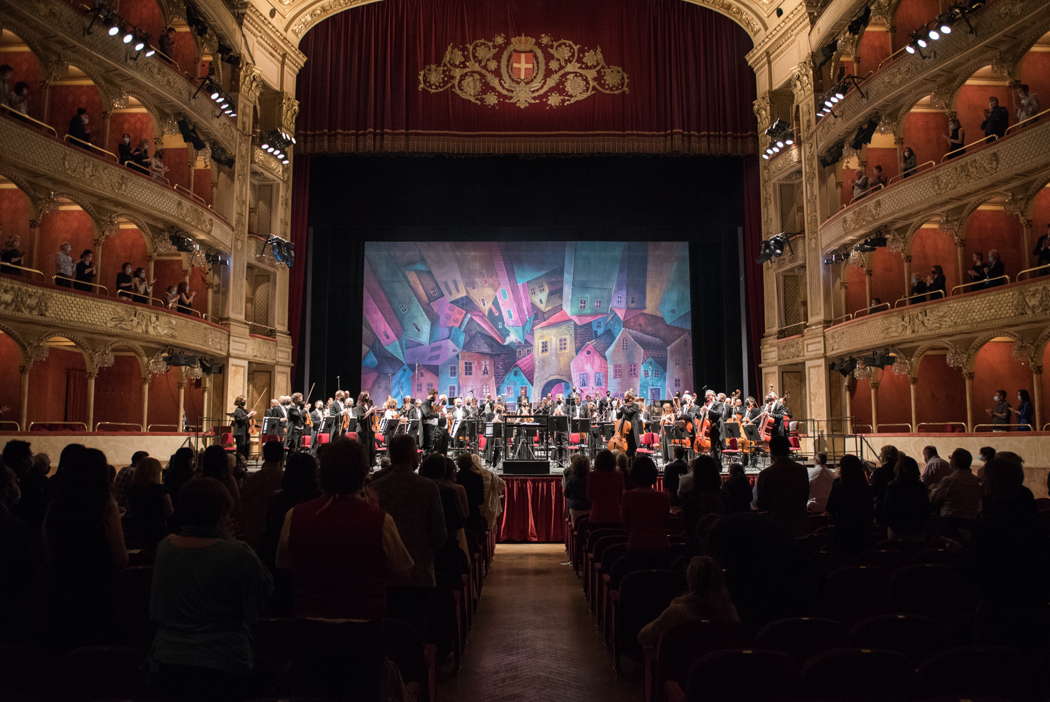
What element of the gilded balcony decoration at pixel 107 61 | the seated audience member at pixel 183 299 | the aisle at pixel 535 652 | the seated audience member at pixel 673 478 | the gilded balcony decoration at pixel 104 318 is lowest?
the aisle at pixel 535 652

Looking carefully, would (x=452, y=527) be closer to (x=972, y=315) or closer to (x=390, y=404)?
(x=390, y=404)

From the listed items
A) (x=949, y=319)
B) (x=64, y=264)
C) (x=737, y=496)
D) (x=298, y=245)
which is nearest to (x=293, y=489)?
(x=737, y=496)

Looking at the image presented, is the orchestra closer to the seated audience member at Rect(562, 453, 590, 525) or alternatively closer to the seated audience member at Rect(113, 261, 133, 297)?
the seated audience member at Rect(113, 261, 133, 297)

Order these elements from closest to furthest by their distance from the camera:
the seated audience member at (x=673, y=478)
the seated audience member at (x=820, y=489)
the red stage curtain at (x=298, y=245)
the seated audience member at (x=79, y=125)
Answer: the seated audience member at (x=673, y=478), the seated audience member at (x=820, y=489), the seated audience member at (x=79, y=125), the red stage curtain at (x=298, y=245)

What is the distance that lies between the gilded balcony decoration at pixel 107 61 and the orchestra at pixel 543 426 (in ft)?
22.0

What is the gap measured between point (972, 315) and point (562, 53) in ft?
40.3

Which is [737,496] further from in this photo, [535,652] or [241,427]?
[241,427]

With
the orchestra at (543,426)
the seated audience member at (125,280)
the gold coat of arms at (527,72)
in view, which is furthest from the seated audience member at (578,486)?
the gold coat of arms at (527,72)

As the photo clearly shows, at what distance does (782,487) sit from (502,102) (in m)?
18.1

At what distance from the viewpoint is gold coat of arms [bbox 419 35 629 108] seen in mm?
Answer: 21328

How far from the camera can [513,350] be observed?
22656mm

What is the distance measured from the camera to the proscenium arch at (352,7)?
68.3ft

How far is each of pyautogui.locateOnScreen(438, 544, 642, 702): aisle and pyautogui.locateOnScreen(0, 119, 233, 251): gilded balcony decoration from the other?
10855mm

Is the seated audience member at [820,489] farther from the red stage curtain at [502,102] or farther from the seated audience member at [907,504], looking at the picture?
the red stage curtain at [502,102]
